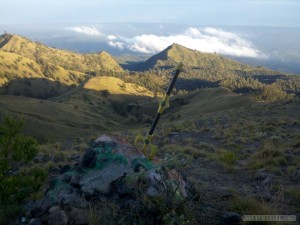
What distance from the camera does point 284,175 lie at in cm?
1063

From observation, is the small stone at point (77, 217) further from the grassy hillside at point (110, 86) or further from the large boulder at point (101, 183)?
the grassy hillside at point (110, 86)

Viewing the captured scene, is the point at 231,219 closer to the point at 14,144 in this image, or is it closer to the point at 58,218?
the point at 58,218

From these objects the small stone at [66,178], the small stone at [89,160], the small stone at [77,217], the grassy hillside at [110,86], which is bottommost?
the grassy hillside at [110,86]

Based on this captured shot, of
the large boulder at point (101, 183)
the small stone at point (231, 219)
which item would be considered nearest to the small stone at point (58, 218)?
the large boulder at point (101, 183)

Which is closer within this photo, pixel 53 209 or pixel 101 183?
pixel 53 209

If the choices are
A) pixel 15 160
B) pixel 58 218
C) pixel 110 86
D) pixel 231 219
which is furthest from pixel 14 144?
pixel 110 86

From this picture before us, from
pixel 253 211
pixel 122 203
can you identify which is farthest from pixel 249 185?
pixel 122 203

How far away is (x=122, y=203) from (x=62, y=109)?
56.4 meters

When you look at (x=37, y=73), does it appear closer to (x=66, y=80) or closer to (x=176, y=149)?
(x=66, y=80)

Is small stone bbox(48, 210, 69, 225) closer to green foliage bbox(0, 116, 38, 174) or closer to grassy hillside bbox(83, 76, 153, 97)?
green foliage bbox(0, 116, 38, 174)

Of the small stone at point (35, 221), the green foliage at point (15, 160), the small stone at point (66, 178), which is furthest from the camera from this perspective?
the green foliage at point (15, 160)

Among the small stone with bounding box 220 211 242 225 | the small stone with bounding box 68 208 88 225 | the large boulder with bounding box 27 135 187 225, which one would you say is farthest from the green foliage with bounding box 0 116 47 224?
the small stone with bounding box 220 211 242 225

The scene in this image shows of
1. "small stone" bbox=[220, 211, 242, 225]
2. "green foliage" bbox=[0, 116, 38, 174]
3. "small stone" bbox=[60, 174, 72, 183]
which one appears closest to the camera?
"small stone" bbox=[220, 211, 242, 225]

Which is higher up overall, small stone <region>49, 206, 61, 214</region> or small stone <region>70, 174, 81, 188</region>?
small stone <region>70, 174, 81, 188</region>
